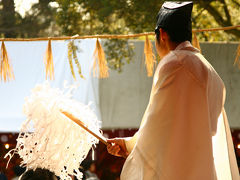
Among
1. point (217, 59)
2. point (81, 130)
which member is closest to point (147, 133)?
point (81, 130)

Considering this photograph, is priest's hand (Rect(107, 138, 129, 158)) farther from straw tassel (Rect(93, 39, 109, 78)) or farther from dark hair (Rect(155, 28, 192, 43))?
straw tassel (Rect(93, 39, 109, 78))

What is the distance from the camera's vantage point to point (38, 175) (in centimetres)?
184

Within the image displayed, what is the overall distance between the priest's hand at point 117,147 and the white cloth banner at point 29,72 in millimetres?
1982

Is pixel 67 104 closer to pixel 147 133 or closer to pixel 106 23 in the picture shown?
pixel 147 133

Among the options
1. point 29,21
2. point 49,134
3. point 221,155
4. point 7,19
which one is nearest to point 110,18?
point 29,21

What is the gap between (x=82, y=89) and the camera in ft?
14.0

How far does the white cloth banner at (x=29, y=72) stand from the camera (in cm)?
408

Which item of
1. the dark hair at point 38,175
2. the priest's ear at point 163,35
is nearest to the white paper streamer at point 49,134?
the dark hair at point 38,175

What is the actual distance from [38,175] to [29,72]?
2413 millimetres

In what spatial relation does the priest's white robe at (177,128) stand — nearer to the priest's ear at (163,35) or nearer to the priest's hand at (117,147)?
the priest's ear at (163,35)

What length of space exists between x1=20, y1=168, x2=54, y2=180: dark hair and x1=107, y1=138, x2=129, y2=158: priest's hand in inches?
14.7

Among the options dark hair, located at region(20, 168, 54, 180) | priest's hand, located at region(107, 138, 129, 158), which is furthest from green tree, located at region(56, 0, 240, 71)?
dark hair, located at region(20, 168, 54, 180)

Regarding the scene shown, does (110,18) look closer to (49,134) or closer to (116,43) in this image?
(116,43)

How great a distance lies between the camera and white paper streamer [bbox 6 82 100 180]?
73.4 inches
